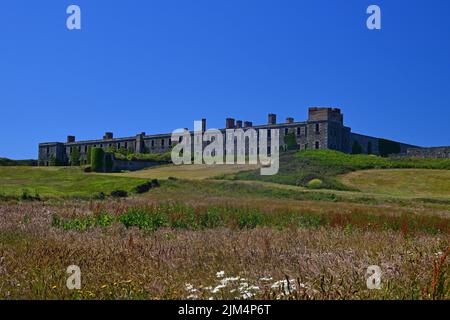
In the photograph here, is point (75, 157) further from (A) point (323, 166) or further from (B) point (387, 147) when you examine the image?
(A) point (323, 166)

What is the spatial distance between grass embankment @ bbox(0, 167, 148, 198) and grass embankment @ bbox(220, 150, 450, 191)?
14.2 metres

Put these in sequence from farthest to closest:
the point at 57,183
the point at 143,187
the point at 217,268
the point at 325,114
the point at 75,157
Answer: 1. the point at 75,157
2. the point at 325,114
3. the point at 57,183
4. the point at 143,187
5. the point at 217,268

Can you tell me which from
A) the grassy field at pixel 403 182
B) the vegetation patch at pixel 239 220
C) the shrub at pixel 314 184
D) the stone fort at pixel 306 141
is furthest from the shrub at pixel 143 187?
the stone fort at pixel 306 141

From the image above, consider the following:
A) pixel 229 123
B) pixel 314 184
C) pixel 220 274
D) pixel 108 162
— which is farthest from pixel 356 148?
pixel 220 274

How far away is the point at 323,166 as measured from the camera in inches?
2623

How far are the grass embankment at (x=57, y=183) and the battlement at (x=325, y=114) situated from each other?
37.9 meters

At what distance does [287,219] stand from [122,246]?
9810 millimetres

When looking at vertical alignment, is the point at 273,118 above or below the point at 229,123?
above

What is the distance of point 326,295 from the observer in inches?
195

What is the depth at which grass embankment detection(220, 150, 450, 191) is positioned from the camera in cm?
5588

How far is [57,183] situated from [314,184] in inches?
935

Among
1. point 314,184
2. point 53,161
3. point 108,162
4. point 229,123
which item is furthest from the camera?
point 53,161
